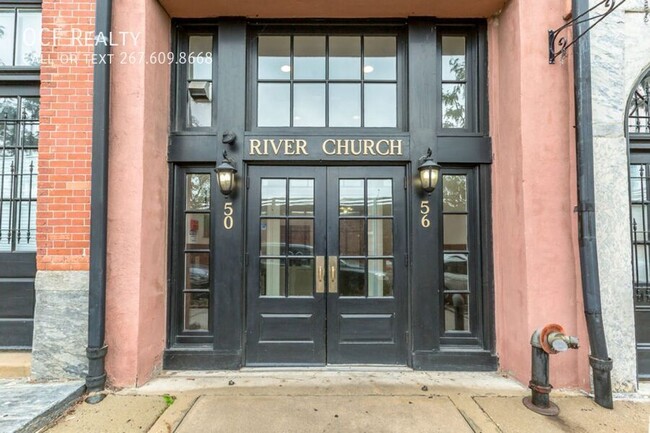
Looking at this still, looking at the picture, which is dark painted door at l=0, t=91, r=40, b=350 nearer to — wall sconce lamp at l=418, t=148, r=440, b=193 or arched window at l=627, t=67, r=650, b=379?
wall sconce lamp at l=418, t=148, r=440, b=193

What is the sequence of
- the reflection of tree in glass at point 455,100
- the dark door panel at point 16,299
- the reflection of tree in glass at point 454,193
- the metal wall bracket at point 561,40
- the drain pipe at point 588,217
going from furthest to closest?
the reflection of tree in glass at point 455,100 → the reflection of tree in glass at point 454,193 → the dark door panel at point 16,299 → the metal wall bracket at point 561,40 → the drain pipe at point 588,217

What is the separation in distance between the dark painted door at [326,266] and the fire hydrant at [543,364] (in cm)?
131

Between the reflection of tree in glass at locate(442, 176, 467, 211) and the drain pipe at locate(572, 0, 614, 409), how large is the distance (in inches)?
44.5

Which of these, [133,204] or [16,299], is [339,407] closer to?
[133,204]

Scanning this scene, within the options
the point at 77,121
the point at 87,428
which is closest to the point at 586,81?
the point at 77,121

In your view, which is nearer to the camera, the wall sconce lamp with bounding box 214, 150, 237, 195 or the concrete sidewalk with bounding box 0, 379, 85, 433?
the concrete sidewalk with bounding box 0, 379, 85, 433

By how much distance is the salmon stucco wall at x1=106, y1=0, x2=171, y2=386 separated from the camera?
11.3 ft

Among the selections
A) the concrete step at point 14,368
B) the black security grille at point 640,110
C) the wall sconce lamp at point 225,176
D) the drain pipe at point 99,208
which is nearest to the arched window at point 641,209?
the black security grille at point 640,110

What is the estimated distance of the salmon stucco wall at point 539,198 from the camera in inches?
136

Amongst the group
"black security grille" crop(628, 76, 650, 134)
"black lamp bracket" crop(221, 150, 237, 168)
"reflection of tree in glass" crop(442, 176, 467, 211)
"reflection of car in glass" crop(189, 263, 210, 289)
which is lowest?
"reflection of car in glass" crop(189, 263, 210, 289)

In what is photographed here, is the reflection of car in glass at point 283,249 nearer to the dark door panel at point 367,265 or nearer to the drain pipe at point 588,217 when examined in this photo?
the dark door panel at point 367,265

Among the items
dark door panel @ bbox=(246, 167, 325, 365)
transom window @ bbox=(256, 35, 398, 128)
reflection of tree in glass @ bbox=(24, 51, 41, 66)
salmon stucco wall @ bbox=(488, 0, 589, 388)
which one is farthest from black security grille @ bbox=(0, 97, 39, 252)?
salmon stucco wall @ bbox=(488, 0, 589, 388)

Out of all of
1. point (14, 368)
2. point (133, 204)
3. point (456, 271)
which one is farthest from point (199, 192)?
point (456, 271)

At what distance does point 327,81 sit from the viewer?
13.8ft
